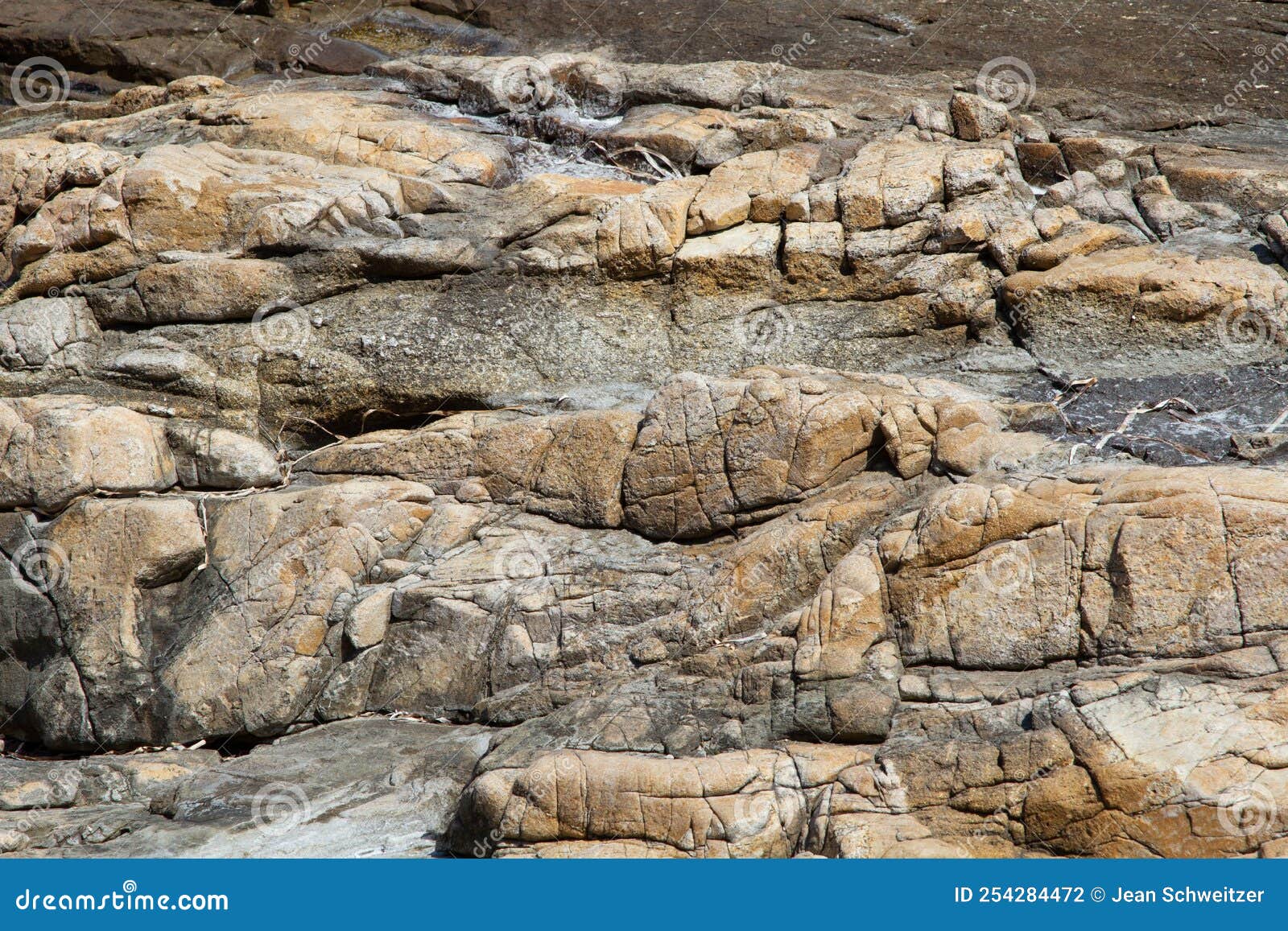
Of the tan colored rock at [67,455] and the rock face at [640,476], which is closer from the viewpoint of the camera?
the rock face at [640,476]

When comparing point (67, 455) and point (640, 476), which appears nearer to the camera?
point (640, 476)

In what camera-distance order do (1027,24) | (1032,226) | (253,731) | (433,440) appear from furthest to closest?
(1027,24) → (1032,226) → (433,440) → (253,731)

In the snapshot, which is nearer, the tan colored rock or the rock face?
the rock face

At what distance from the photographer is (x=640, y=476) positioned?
920 centimetres

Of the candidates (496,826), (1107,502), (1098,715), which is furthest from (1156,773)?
(496,826)

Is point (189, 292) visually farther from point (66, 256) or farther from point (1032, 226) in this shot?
point (1032, 226)

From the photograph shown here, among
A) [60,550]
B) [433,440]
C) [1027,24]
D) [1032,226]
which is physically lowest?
[60,550]

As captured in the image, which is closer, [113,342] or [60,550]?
[60,550]

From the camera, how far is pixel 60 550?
363 inches

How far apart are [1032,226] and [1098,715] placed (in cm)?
533

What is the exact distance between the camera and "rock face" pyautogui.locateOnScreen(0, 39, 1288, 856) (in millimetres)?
6871

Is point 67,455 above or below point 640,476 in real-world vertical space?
above

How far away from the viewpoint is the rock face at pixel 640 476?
271 inches

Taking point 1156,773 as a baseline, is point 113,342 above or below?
above
